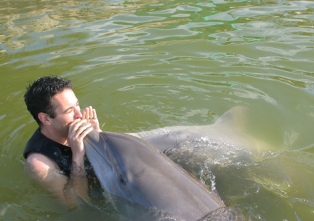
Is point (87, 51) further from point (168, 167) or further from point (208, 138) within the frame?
point (168, 167)

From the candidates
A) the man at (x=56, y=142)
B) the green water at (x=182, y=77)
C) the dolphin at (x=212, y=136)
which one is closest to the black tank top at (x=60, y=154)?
the man at (x=56, y=142)

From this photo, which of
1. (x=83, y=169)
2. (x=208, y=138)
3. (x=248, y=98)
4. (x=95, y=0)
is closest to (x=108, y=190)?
(x=83, y=169)

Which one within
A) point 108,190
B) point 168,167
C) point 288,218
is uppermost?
point 168,167

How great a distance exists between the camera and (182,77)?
821cm

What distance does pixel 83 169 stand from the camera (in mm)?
4934

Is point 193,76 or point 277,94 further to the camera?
point 193,76

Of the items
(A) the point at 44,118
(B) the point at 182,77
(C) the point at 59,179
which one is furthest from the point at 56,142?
(B) the point at 182,77

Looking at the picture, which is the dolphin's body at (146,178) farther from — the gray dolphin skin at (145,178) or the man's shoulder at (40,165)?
the man's shoulder at (40,165)

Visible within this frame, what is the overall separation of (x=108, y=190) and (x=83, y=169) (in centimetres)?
38

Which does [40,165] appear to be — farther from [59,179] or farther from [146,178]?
[146,178]

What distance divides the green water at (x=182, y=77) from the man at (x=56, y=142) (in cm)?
27

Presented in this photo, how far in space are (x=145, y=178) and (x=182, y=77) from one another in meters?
4.07

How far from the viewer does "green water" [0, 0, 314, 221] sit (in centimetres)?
522

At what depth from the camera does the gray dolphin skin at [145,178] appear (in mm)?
4090
